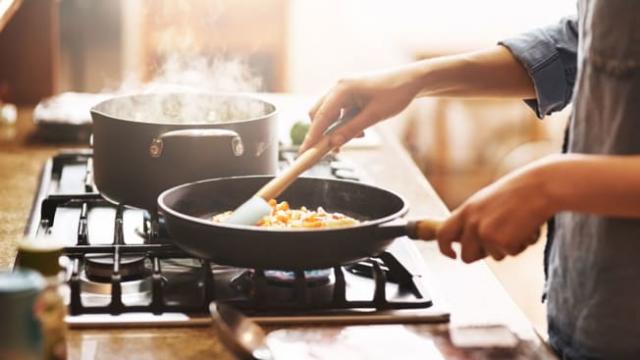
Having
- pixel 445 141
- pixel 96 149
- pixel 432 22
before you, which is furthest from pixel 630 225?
pixel 432 22

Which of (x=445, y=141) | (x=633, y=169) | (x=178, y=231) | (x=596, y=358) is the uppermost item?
(x=633, y=169)

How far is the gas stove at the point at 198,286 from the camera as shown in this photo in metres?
1.21

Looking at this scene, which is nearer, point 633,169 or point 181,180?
point 633,169

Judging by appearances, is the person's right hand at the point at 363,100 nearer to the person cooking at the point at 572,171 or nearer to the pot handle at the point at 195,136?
the person cooking at the point at 572,171

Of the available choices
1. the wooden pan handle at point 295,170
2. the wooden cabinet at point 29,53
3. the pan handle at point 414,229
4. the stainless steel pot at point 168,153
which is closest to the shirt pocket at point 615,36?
the pan handle at point 414,229

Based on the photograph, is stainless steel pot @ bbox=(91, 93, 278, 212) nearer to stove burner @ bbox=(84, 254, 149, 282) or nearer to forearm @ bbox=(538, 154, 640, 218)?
stove burner @ bbox=(84, 254, 149, 282)

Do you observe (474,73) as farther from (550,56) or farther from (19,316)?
(19,316)

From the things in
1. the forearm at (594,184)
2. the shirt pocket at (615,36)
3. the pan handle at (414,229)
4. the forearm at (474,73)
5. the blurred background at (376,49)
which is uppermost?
the shirt pocket at (615,36)

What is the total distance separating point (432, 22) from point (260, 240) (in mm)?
4037

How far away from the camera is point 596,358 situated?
3.93 ft

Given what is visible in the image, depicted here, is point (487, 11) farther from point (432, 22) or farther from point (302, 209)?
point (302, 209)

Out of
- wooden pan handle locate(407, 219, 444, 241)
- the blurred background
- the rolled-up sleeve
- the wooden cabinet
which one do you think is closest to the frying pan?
wooden pan handle locate(407, 219, 444, 241)

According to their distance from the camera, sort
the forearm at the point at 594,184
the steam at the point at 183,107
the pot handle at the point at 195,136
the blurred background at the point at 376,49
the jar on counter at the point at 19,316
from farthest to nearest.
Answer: the blurred background at the point at 376,49 → the steam at the point at 183,107 → the pot handle at the point at 195,136 → the forearm at the point at 594,184 → the jar on counter at the point at 19,316

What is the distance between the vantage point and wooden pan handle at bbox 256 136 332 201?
1341 millimetres
